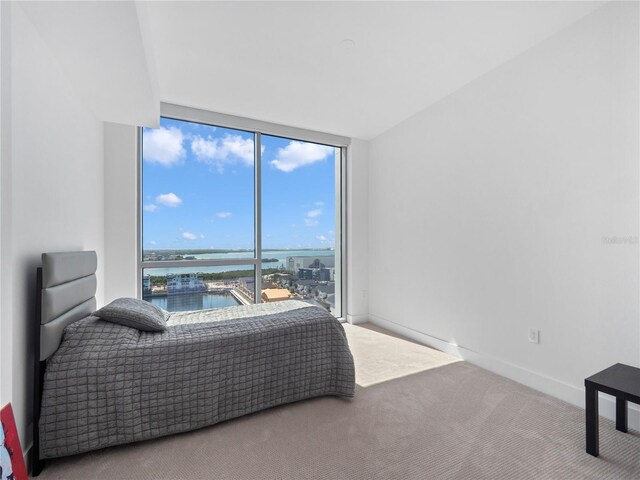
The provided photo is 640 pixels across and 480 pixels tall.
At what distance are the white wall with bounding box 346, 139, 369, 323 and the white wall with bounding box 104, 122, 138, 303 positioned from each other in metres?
2.54

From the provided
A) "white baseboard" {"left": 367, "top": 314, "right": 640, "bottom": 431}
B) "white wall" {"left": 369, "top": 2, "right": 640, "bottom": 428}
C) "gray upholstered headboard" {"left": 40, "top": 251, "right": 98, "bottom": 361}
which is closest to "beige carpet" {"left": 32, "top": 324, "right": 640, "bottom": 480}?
"white baseboard" {"left": 367, "top": 314, "right": 640, "bottom": 431}

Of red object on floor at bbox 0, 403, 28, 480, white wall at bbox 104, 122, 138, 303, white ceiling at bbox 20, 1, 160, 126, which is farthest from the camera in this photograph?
white wall at bbox 104, 122, 138, 303

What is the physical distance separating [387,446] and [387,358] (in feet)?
4.40

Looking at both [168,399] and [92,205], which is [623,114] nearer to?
[168,399]

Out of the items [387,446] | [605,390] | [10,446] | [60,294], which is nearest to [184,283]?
[60,294]

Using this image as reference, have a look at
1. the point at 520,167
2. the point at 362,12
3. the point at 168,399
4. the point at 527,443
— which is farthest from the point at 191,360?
the point at 520,167

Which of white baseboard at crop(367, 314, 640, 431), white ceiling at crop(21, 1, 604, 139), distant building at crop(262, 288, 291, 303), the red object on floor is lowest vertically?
white baseboard at crop(367, 314, 640, 431)

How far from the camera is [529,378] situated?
98.1 inches

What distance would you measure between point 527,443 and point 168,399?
80.1 inches

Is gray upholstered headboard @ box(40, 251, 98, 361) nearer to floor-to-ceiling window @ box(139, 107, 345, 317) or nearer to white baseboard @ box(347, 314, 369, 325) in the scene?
floor-to-ceiling window @ box(139, 107, 345, 317)

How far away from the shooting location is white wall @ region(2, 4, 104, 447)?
1496mm

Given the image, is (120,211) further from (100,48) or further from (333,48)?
(333,48)

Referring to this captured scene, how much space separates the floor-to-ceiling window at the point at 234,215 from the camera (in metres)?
3.37

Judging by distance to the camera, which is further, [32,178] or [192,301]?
[192,301]
